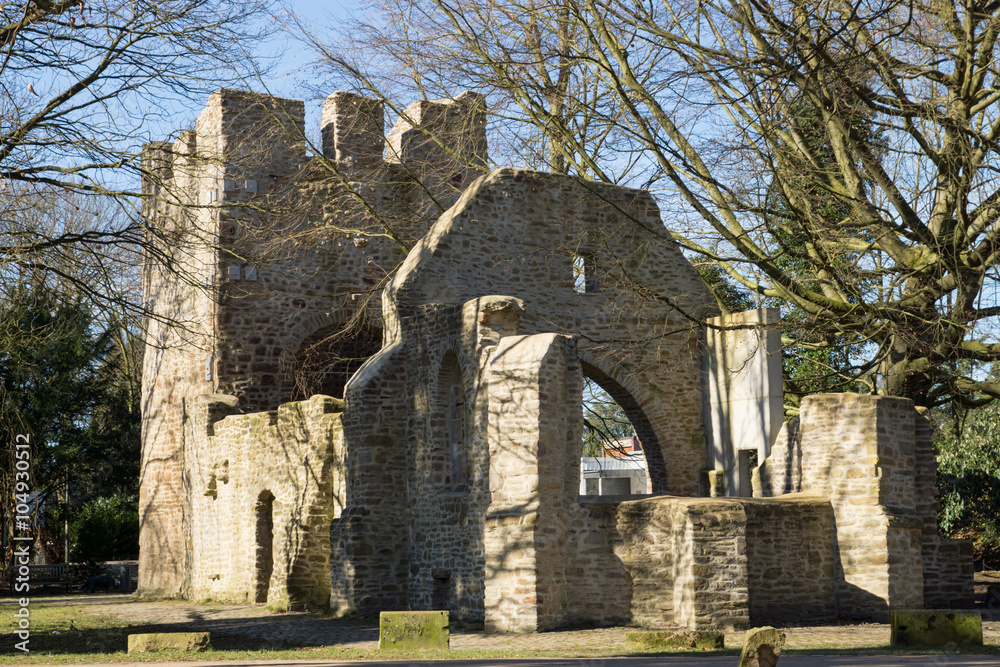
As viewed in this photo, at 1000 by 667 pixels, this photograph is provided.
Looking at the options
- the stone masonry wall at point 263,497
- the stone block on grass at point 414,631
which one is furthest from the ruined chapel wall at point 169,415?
the stone block on grass at point 414,631

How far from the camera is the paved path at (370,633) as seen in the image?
1229 centimetres

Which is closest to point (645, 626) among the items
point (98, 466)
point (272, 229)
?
point (272, 229)

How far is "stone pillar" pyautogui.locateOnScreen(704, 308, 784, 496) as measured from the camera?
1719 cm

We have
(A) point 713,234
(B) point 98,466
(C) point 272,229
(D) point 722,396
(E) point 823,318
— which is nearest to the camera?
(E) point 823,318

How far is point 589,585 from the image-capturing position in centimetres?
1399

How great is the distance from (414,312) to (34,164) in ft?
18.3

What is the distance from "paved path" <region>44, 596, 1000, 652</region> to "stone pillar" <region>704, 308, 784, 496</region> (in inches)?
→ 148

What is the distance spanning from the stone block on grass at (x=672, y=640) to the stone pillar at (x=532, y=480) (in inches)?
79.1

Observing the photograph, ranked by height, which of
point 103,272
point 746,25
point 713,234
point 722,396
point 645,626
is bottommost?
point 645,626

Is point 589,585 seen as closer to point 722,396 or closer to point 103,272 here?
point 722,396

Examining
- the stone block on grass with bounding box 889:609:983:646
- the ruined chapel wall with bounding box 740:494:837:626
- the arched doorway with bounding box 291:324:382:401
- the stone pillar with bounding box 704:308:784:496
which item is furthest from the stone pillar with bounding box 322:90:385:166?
the stone block on grass with bounding box 889:609:983:646

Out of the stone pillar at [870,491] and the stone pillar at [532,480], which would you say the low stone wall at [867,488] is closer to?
the stone pillar at [870,491]

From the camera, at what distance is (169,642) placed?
11898 mm

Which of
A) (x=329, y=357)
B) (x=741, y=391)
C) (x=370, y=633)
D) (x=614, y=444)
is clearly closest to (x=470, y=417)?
(x=370, y=633)
